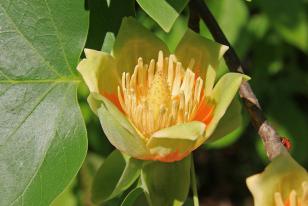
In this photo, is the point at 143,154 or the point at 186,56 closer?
the point at 143,154

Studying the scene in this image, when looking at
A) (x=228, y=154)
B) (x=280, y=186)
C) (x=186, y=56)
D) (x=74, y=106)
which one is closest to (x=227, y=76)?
(x=186, y=56)

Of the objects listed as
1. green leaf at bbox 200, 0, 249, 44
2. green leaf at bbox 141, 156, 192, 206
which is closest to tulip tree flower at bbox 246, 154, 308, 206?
green leaf at bbox 141, 156, 192, 206

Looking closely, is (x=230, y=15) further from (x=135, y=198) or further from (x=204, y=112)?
(x=135, y=198)

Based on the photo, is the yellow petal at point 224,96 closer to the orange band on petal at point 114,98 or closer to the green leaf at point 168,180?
the green leaf at point 168,180

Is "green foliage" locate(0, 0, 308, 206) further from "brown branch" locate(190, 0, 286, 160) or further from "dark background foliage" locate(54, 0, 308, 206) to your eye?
"dark background foliage" locate(54, 0, 308, 206)

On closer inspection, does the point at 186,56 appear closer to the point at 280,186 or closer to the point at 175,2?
the point at 175,2

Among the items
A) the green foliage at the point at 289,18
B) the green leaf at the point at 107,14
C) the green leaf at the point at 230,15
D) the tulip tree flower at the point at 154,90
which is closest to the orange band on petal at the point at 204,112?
the tulip tree flower at the point at 154,90
